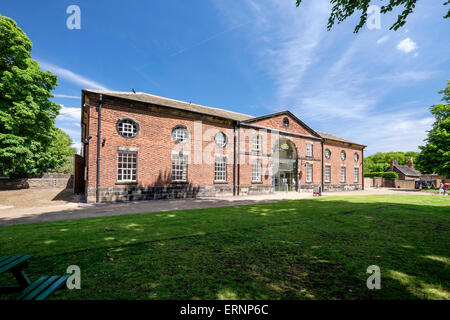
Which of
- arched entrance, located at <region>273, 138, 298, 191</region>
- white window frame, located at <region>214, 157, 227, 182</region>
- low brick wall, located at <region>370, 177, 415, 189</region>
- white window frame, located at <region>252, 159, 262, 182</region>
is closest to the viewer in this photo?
white window frame, located at <region>214, 157, 227, 182</region>

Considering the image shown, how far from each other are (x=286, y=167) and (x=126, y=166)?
17.0 meters

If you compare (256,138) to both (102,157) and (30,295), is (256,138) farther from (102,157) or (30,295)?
(30,295)

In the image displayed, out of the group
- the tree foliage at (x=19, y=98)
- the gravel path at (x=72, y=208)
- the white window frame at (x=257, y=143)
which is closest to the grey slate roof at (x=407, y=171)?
the white window frame at (x=257, y=143)

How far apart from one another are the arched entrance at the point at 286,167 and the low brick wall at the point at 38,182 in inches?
924

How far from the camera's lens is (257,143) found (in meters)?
20.5

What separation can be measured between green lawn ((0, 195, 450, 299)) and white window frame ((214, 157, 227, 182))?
1129 centimetres

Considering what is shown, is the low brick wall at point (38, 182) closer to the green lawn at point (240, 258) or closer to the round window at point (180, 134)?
the round window at point (180, 134)

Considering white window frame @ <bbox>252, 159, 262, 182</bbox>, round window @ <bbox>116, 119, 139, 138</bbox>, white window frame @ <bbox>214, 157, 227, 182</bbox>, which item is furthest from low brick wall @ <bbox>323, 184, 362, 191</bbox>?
round window @ <bbox>116, 119, 139, 138</bbox>

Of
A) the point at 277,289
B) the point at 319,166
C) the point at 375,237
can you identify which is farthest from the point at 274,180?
the point at 277,289

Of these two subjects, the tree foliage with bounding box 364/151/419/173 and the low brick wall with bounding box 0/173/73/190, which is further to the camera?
the tree foliage with bounding box 364/151/419/173

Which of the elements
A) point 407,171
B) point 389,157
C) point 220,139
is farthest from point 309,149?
point 389,157

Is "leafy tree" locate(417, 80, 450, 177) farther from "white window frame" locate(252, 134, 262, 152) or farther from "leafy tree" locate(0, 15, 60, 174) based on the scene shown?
"leafy tree" locate(0, 15, 60, 174)

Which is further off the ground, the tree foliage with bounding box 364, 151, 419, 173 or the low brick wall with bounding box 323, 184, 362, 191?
the tree foliage with bounding box 364, 151, 419, 173

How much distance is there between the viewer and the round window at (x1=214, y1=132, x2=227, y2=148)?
715 inches
